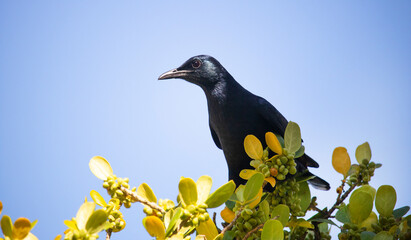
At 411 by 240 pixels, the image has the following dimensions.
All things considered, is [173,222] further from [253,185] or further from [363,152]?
[363,152]

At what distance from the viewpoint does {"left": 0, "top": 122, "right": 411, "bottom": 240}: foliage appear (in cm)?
103

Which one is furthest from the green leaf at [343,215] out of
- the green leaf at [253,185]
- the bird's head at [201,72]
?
the bird's head at [201,72]

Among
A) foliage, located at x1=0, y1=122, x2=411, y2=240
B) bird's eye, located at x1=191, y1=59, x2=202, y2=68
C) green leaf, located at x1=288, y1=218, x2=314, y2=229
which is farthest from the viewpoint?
bird's eye, located at x1=191, y1=59, x2=202, y2=68

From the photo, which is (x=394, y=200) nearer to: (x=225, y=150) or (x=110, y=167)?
(x=110, y=167)

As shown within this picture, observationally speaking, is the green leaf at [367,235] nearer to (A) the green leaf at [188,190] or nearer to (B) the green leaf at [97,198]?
(A) the green leaf at [188,190]

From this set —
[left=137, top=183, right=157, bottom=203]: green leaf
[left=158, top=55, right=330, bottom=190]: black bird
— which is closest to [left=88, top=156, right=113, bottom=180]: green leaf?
[left=137, top=183, right=157, bottom=203]: green leaf

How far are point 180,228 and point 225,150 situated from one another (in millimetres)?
2383

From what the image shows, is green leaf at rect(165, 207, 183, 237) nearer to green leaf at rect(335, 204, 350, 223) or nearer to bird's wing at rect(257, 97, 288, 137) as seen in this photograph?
green leaf at rect(335, 204, 350, 223)

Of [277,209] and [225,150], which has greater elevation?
[225,150]

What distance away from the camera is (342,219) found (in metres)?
1.33

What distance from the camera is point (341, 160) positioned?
1491mm

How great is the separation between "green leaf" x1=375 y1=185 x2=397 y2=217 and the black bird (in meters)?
1.86

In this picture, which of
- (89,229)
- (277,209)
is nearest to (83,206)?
(89,229)

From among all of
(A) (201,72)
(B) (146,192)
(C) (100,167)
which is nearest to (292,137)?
(B) (146,192)
